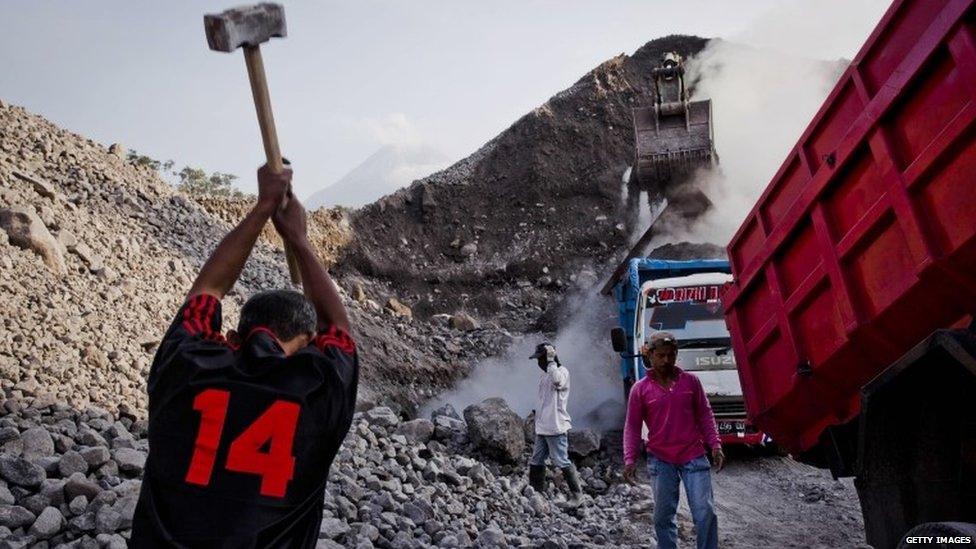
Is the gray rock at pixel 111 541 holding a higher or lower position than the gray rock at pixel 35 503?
lower

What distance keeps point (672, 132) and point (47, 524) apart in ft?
48.4

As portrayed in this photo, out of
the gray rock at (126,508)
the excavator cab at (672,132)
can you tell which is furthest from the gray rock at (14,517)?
the excavator cab at (672,132)

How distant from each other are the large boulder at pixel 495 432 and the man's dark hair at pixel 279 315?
6915 mm

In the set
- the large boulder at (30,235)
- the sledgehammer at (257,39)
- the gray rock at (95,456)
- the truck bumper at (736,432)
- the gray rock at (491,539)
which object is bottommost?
the gray rock at (491,539)

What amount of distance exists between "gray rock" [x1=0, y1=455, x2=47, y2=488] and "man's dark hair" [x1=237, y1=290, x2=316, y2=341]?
140 inches

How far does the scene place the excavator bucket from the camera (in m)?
16.5

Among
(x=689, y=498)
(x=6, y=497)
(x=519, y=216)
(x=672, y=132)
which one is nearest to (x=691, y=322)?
(x=689, y=498)

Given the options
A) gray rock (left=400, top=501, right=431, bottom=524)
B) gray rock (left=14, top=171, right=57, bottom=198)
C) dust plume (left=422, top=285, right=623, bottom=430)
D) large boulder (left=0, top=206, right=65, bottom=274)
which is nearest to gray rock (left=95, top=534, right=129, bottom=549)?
gray rock (left=400, top=501, right=431, bottom=524)

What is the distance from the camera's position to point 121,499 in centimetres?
449

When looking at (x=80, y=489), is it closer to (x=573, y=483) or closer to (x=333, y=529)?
(x=333, y=529)

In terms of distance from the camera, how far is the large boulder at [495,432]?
8641 mm

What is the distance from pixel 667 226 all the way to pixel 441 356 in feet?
17.6

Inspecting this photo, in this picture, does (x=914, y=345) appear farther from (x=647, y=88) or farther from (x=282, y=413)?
(x=647, y=88)

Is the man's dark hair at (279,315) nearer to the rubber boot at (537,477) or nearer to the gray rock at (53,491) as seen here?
the gray rock at (53,491)
